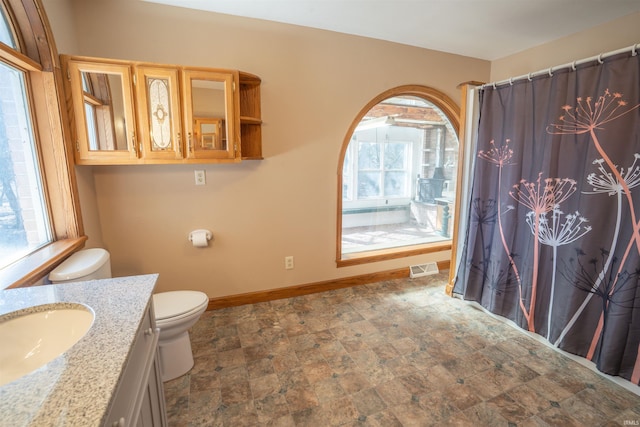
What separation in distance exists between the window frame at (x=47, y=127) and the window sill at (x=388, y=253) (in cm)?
210

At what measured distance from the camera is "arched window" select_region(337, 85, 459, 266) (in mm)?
3299

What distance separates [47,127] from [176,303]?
125 cm

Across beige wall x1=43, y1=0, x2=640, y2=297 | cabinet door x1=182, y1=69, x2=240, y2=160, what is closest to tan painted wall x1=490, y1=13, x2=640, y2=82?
beige wall x1=43, y1=0, x2=640, y2=297

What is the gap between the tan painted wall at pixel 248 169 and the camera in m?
2.13

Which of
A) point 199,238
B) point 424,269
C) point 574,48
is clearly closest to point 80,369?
point 199,238

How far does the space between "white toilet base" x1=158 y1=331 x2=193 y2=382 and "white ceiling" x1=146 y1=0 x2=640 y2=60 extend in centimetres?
226

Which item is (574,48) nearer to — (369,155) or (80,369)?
(369,155)

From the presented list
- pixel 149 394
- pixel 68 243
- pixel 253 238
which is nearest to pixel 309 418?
pixel 149 394

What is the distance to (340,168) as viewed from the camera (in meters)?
2.80

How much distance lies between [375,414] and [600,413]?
1.16 meters

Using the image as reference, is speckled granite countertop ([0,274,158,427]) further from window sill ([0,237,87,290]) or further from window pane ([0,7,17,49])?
window pane ([0,7,17,49])

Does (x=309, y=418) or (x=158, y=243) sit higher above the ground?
(x=158, y=243)

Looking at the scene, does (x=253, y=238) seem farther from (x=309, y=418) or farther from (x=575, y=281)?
(x=575, y=281)

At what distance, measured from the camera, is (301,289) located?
2838mm
